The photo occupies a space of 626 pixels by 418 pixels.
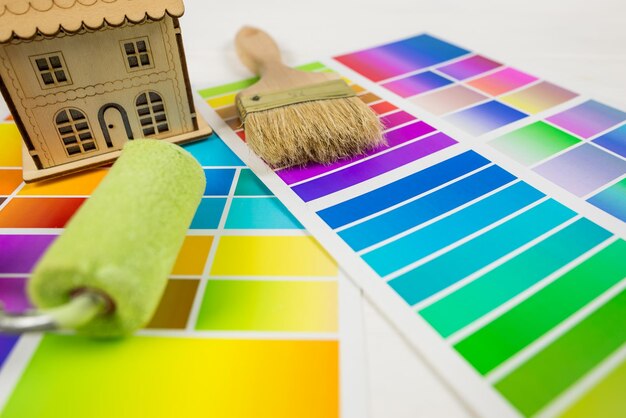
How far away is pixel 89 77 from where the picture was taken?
789 millimetres

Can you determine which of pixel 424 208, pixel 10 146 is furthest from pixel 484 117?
pixel 10 146

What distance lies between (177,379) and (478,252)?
42 cm

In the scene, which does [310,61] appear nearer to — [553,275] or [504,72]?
[504,72]

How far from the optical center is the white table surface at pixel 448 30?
3.87 feet

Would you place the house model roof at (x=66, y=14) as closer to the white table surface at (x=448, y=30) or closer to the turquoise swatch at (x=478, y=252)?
the white table surface at (x=448, y=30)

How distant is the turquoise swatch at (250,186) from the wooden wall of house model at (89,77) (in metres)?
0.16

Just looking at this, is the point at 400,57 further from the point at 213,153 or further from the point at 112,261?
the point at 112,261

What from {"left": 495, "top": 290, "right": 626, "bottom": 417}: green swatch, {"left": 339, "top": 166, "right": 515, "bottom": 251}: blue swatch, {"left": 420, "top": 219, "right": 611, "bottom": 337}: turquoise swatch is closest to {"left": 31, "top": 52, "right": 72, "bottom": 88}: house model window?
{"left": 339, "top": 166, "right": 515, "bottom": 251}: blue swatch

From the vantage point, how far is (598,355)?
55cm

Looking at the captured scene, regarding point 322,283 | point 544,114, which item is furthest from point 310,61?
point 322,283

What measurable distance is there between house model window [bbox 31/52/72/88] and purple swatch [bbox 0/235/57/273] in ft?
0.78

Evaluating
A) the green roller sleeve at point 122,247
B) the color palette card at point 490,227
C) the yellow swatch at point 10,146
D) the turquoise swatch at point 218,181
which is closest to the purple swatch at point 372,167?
the color palette card at point 490,227

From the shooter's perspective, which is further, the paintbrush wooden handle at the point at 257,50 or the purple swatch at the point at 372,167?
the paintbrush wooden handle at the point at 257,50

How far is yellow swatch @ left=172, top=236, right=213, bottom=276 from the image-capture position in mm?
670
